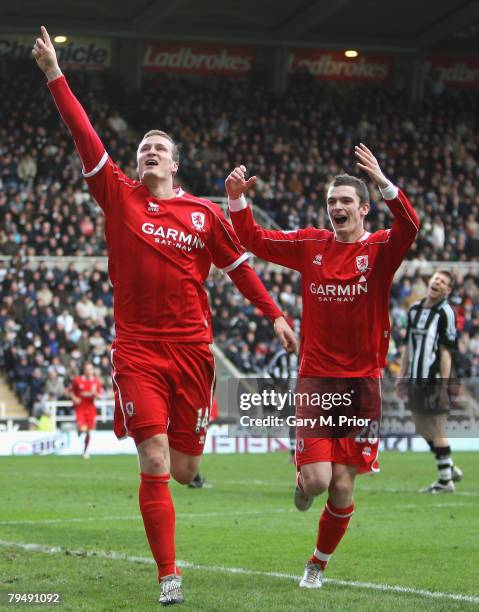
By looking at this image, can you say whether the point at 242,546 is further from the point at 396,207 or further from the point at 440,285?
the point at 440,285

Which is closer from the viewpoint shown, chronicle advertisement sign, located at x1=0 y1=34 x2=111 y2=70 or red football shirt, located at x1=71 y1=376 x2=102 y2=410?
red football shirt, located at x1=71 y1=376 x2=102 y2=410

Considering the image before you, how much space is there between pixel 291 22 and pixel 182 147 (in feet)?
22.4

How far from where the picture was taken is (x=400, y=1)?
39812 millimetres

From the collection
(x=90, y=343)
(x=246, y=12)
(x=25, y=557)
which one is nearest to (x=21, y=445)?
(x=90, y=343)

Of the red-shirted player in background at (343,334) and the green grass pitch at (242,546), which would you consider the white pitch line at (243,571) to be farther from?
the red-shirted player in background at (343,334)

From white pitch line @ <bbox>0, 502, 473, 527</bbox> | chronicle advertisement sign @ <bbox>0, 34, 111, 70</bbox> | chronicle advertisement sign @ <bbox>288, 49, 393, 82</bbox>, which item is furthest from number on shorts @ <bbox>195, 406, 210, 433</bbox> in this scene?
chronicle advertisement sign @ <bbox>288, 49, 393, 82</bbox>

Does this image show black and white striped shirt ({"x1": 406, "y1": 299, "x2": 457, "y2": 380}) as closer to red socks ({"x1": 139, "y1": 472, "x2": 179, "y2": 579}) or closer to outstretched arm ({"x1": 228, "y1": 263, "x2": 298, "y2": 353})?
outstretched arm ({"x1": 228, "y1": 263, "x2": 298, "y2": 353})

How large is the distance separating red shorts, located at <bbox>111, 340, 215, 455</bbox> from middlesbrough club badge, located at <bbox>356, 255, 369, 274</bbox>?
1.09 meters

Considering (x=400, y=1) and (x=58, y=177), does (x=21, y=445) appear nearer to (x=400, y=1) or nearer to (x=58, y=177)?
(x=58, y=177)

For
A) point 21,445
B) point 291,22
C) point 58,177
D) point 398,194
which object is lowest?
point 21,445

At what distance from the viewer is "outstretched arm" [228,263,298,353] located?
7148 millimetres

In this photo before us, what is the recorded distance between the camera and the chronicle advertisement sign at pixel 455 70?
45.6 metres

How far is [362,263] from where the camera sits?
7480 millimetres

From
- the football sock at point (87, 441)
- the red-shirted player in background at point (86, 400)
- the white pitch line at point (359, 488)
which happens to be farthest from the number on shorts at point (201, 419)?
the football sock at point (87, 441)
